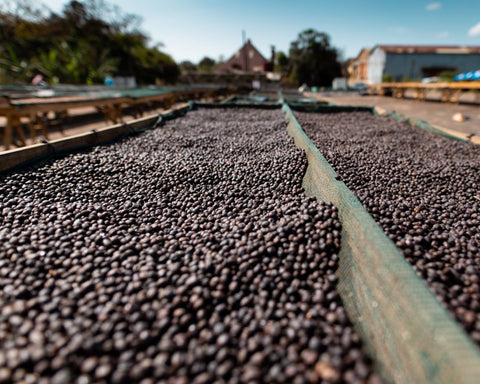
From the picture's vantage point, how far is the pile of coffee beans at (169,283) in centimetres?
127

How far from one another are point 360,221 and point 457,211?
67.2 inches

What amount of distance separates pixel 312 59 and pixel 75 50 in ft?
109

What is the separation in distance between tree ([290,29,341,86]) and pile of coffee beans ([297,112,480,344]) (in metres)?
40.2

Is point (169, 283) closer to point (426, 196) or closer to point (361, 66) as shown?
point (426, 196)

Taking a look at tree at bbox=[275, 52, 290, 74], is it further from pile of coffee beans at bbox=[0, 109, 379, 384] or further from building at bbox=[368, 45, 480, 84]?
pile of coffee beans at bbox=[0, 109, 379, 384]

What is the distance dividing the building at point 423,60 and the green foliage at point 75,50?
30.7 m

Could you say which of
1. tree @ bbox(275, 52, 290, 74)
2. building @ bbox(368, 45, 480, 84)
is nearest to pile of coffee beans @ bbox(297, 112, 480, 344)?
building @ bbox(368, 45, 480, 84)

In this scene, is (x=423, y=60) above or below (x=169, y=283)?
above

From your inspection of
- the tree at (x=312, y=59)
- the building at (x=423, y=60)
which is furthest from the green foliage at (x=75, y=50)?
the building at (x=423, y=60)

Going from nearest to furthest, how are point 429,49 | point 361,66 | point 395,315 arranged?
1. point 395,315
2. point 429,49
3. point 361,66

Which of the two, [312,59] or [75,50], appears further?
[312,59]

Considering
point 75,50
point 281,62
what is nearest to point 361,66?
point 281,62

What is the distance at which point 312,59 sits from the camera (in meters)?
41.1

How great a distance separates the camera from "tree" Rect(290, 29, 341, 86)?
4103cm
